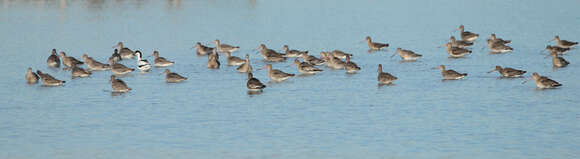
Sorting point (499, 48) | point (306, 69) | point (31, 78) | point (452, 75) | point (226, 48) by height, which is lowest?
point (452, 75)

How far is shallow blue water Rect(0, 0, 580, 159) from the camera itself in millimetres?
14492

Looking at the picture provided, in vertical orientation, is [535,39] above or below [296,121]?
above

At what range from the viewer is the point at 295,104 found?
18625 mm

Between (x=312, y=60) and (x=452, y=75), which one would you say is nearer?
(x=452, y=75)

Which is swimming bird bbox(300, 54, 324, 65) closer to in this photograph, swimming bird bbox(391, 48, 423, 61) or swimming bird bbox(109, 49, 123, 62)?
swimming bird bbox(391, 48, 423, 61)

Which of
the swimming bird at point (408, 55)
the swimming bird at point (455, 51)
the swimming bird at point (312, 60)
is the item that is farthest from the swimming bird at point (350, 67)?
the swimming bird at point (455, 51)

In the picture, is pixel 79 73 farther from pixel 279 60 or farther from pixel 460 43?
pixel 460 43

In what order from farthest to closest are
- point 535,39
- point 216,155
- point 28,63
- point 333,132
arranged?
1. point 535,39
2. point 28,63
3. point 333,132
4. point 216,155

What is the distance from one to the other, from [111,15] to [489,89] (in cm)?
2542

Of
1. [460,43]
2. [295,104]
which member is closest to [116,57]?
[295,104]

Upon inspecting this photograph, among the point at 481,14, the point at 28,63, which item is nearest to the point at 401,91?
the point at 28,63

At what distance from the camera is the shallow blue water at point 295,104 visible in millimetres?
14492

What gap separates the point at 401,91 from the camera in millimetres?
20219

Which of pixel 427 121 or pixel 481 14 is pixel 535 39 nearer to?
pixel 481 14
